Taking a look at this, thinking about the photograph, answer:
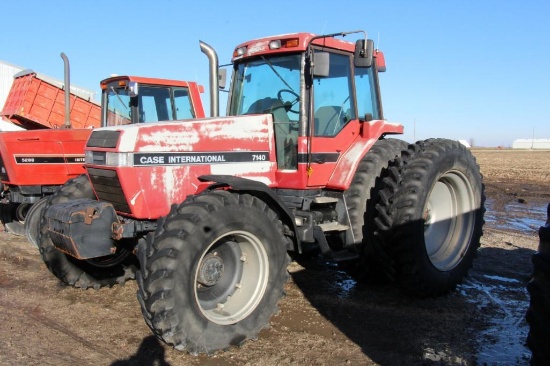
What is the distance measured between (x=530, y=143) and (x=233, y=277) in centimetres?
10907

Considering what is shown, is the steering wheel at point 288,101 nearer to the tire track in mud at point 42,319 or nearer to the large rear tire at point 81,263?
the large rear tire at point 81,263

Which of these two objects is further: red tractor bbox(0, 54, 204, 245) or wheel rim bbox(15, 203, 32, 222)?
wheel rim bbox(15, 203, 32, 222)

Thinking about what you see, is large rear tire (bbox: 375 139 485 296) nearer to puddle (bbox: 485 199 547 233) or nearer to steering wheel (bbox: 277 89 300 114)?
steering wheel (bbox: 277 89 300 114)

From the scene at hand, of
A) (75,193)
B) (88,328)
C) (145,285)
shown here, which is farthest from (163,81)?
(145,285)

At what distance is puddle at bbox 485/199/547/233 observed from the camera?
9180 mm

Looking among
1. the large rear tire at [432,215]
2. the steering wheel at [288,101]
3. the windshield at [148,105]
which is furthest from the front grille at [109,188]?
the windshield at [148,105]

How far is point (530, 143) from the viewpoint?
328ft

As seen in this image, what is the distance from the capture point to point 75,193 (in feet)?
17.0

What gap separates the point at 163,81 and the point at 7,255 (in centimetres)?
348

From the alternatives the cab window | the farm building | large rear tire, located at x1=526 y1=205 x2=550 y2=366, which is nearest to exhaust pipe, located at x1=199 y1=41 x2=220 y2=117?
the cab window

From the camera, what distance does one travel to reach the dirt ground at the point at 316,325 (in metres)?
3.85

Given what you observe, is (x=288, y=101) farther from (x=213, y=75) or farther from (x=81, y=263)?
(x=81, y=263)

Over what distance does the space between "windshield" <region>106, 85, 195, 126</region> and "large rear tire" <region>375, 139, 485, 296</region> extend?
402cm

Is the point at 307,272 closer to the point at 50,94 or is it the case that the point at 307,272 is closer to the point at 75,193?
the point at 75,193
